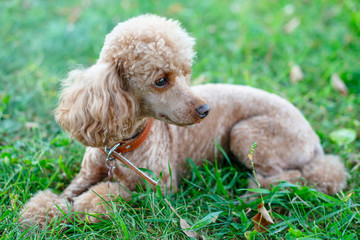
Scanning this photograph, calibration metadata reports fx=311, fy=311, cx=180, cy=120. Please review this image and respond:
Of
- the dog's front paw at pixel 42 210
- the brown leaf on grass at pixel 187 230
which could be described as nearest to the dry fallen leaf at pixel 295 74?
the brown leaf on grass at pixel 187 230

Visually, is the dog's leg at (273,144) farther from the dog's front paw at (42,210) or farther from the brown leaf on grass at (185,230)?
the dog's front paw at (42,210)

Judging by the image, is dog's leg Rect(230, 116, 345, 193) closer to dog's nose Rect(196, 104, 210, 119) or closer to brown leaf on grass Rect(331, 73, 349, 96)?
dog's nose Rect(196, 104, 210, 119)

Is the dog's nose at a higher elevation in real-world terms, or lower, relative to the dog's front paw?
higher

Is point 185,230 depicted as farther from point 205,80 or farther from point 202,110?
point 205,80

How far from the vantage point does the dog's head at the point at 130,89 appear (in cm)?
182

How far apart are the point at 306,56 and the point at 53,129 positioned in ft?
10.8

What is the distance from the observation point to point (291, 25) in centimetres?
473

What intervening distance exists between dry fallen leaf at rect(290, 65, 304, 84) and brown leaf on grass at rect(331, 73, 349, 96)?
1.17ft

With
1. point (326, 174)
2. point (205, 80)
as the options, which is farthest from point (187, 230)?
point (205, 80)

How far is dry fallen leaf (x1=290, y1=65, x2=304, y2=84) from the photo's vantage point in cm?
380

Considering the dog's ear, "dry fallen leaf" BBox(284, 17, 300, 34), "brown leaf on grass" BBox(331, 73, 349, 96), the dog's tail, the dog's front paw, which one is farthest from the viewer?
"dry fallen leaf" BBox(284, 17, 300, 34)

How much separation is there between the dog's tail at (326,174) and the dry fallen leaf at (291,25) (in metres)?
2.72

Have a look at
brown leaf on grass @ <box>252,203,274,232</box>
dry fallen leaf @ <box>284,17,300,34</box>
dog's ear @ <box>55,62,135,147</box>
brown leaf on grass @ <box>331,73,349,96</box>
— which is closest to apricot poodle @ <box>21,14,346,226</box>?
dog's ear @ <box>55,62,135,147</box>

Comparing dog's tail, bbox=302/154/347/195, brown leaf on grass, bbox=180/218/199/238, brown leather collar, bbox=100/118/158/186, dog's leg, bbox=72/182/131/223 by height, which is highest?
brown leather collar, bbox=100/118/158/186
